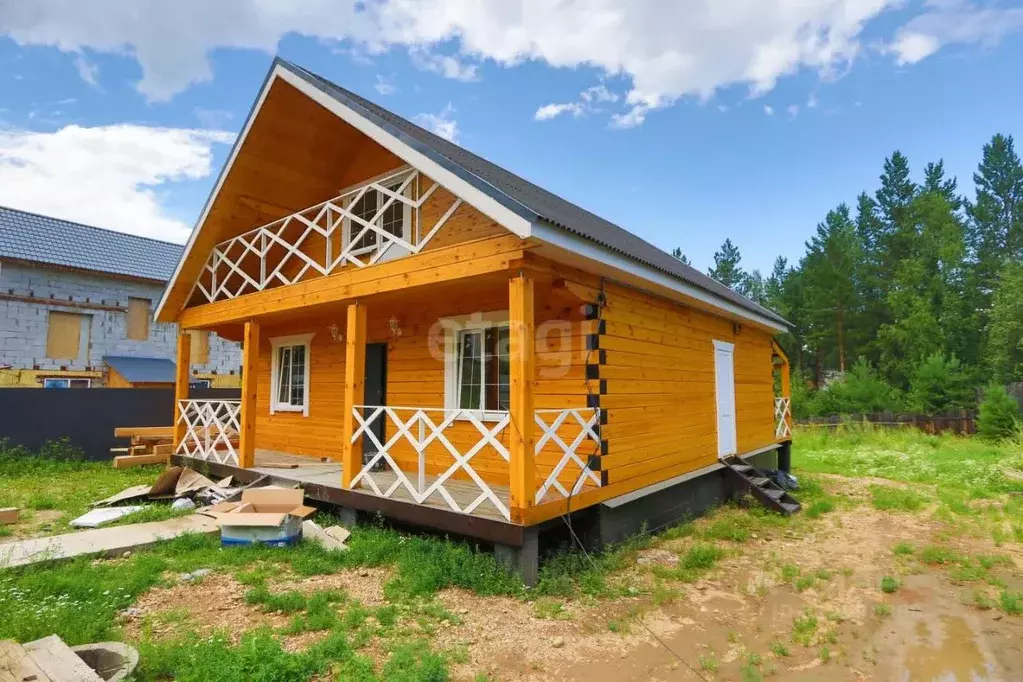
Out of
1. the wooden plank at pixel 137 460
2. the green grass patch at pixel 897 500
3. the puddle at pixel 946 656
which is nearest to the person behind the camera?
the puddle at pixel 946 656

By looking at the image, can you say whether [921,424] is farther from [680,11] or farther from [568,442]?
[568,442]

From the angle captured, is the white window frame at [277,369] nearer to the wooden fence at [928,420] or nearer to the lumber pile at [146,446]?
the lumber pile at [146,446]

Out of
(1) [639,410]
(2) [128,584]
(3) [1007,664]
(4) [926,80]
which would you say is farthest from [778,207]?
(2) [128,584]

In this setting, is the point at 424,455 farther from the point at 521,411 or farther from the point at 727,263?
the point at 727,263

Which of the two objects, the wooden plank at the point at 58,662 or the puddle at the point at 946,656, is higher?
the wooden plank at the point at 58,662

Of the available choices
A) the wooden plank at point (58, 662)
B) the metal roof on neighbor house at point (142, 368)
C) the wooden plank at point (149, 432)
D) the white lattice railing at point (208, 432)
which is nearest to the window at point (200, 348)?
the metal roof on neighbor house at point (142, 368)

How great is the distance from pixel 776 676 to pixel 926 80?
19286mm

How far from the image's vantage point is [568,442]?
6.18m

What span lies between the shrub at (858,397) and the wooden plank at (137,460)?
21.9 meters

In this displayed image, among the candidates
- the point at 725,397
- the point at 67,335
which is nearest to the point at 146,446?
the point at 67,335

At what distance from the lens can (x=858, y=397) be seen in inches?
811

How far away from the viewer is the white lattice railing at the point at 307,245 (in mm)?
7070

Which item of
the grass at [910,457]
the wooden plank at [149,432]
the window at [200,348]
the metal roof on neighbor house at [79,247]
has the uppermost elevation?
the metal roof on neighbor house at [79,247]

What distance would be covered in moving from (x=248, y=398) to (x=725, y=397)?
767 centimetres
